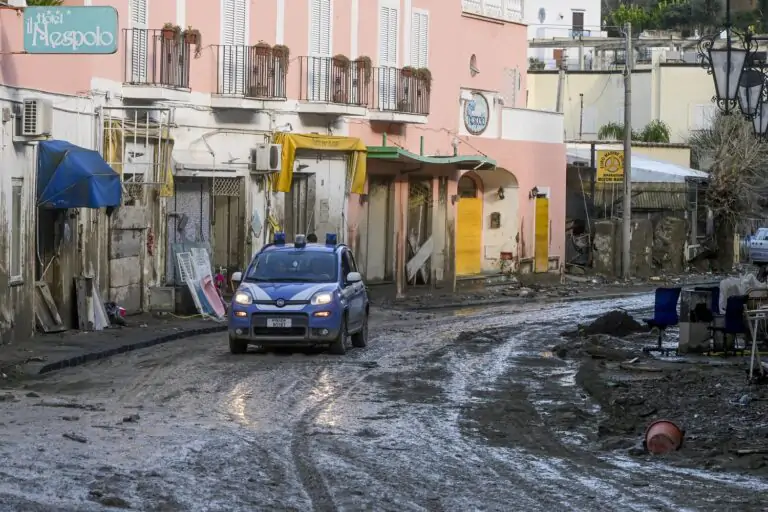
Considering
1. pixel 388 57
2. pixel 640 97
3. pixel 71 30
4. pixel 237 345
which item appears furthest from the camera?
pixel 640 97

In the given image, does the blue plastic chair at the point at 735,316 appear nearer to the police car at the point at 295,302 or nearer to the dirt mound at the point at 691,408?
the dirt mound at the point at 691,408

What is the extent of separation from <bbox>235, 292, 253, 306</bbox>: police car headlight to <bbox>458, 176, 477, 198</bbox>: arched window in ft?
81.4

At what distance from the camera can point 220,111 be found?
33.9 metres

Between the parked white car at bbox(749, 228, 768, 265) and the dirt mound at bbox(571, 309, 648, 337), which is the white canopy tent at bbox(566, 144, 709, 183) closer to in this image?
the parked white car at bbox(749, 228, 768, 265)

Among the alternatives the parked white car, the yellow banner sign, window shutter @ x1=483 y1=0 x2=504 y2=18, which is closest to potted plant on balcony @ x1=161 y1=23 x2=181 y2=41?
window shutter @ x1=483 y1=0 x2=504 y2=18

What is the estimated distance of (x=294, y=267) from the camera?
2350cm

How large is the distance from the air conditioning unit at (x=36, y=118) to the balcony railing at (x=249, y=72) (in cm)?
1047

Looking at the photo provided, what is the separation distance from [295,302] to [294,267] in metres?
1.20

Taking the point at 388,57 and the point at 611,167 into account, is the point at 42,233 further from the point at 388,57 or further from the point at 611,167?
the point at 611,167

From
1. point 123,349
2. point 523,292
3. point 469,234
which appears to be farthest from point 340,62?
point 123,349

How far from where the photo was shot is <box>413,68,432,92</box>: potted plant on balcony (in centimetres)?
4019

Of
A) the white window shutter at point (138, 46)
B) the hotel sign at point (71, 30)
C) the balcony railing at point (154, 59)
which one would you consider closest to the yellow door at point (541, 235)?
the balcony railing at point (154, 59)

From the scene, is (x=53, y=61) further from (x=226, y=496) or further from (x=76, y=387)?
(x=226, y=496)

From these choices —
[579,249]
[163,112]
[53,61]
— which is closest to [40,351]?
[53,61]
